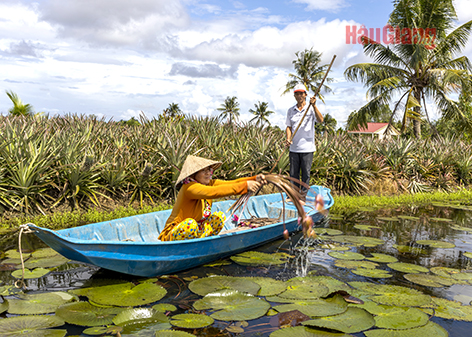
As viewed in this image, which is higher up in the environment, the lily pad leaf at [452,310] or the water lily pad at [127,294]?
the water lily pad at [127,294]

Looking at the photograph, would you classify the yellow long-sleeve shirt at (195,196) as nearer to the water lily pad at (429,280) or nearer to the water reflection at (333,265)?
the water reflection at (333,265)

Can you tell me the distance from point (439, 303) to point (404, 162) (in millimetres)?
8662

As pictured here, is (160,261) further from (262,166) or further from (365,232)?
(262,166)

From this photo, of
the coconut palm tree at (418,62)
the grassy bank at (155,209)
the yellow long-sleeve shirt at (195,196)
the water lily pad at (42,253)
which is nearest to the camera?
the yellow long-sleeve shirt at (195,196)

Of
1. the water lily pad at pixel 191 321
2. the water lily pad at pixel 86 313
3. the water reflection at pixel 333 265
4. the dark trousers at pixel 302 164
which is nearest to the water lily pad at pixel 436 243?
the water reflection at pixel 333 265

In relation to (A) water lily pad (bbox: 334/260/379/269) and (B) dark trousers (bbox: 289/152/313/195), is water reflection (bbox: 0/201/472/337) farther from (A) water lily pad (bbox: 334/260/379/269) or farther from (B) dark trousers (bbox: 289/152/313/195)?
(B) dark trousers (bbox: 289/152/313/195)

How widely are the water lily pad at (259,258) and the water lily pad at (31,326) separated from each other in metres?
2.00

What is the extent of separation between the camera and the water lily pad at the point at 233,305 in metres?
2.65

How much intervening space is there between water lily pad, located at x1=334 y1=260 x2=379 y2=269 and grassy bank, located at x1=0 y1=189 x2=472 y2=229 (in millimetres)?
3261

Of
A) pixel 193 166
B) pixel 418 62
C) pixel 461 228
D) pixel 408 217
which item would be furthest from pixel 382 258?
pixel 418 62

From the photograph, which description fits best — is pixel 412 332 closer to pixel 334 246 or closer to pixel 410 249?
pixel 334 246

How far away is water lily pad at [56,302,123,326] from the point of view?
2.54 meters

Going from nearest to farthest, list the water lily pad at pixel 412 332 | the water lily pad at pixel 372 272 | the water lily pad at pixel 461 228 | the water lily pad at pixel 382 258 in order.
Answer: the water lily pad at pixel 412 332 → the water lily pad at pixel 372 272 → the water lily pad at pixel 382 258 → the water lily pad at pixel 461 228

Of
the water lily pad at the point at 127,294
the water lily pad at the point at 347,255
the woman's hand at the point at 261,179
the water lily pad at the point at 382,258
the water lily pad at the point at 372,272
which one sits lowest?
the water lily pad at the point at 382,258
